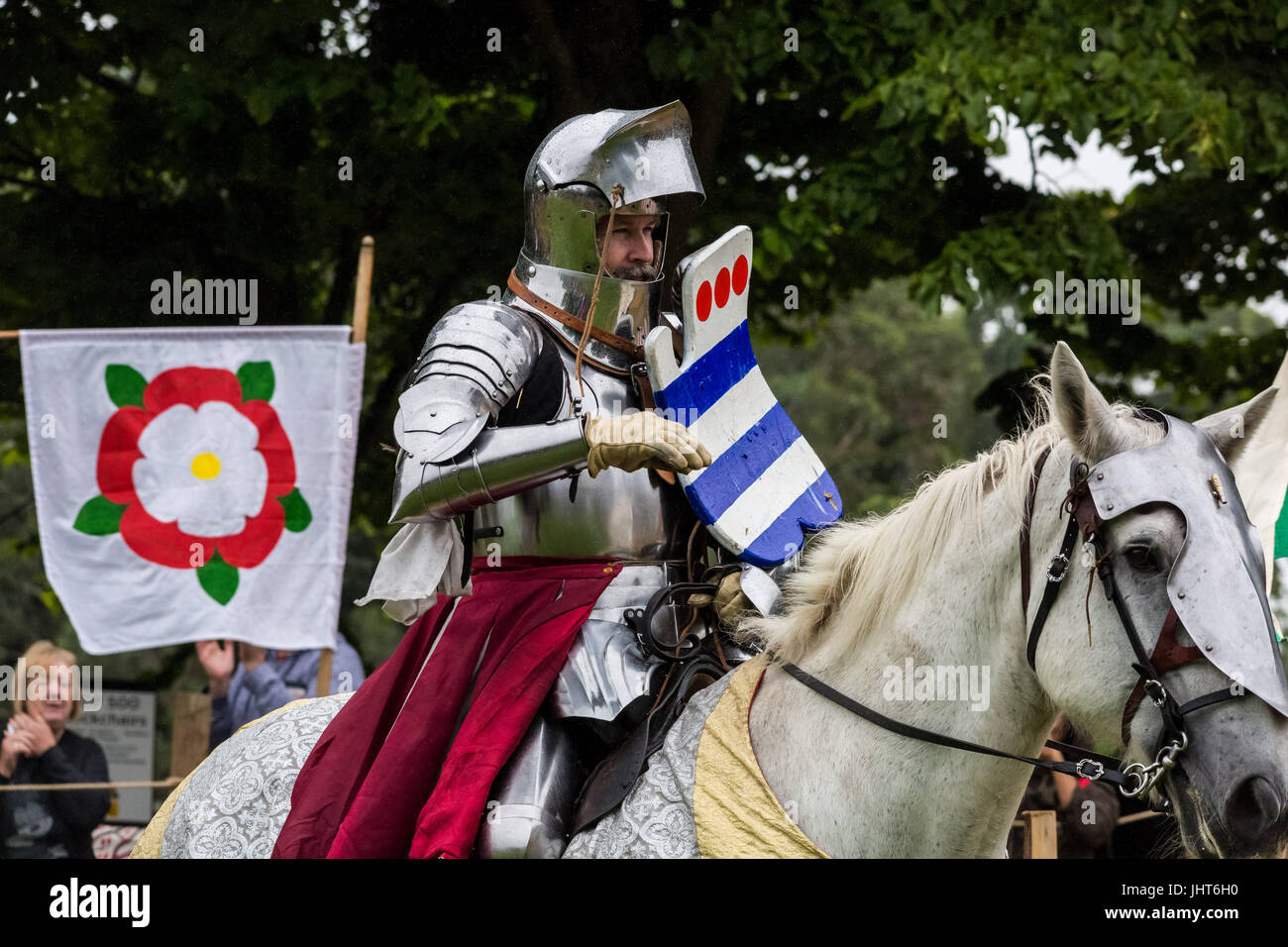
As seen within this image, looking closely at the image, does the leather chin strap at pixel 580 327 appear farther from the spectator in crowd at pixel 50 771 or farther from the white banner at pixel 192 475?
the spectator in crowd at pixel 50 771

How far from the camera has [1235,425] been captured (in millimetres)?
3029

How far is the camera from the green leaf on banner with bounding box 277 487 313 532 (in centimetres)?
700

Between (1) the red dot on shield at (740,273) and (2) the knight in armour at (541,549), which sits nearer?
(2) the knight in armour at (541,549)

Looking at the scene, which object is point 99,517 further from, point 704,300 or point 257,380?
point 704,300

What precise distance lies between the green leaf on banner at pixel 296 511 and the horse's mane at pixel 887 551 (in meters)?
3.90

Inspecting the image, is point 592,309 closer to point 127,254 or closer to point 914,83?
point 914,83

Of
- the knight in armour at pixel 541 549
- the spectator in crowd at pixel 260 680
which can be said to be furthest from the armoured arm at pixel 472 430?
the spectator in crowd at pixel 260 680

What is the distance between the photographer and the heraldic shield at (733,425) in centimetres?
359

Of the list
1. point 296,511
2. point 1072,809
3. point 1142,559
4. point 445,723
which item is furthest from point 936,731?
point 296,511

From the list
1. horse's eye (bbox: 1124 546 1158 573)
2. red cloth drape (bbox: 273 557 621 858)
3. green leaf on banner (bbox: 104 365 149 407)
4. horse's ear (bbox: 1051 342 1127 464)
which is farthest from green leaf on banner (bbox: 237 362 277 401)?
horse's eye (bbox: 1124 546 1158 573)

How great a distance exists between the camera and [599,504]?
11.6ft


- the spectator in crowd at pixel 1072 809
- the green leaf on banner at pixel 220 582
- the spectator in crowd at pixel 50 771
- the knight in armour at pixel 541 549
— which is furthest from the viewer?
the spectator in crowd at pixel 50 771
